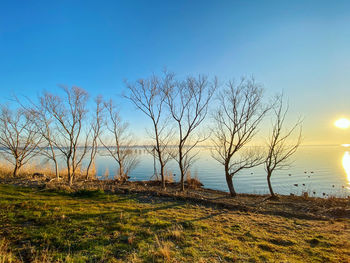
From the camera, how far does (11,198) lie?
564 centimetres

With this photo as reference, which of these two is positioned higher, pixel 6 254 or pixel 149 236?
pixel 6 254

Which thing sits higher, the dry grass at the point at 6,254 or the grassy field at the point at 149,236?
the dry grass at the point at 6,254

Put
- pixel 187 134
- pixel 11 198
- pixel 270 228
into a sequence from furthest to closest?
pixel 187 134 → pixel 11 198 → pixel 270 228

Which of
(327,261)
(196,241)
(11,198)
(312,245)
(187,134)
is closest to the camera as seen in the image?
(327,261)

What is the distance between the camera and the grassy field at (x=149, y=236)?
124 inches

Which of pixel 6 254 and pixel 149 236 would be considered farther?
pixel 149 236

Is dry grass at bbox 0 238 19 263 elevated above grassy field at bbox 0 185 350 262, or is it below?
above

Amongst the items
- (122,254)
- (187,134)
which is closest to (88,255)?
(122,254)

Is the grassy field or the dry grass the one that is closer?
the dry grass

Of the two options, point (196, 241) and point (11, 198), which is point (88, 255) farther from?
point (11, 198)

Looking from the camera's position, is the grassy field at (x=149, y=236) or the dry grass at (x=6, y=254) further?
the grassy field at (x=149, y=236)

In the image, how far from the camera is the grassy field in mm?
3146

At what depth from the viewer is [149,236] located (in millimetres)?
3947

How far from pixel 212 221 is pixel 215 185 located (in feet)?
37.3
